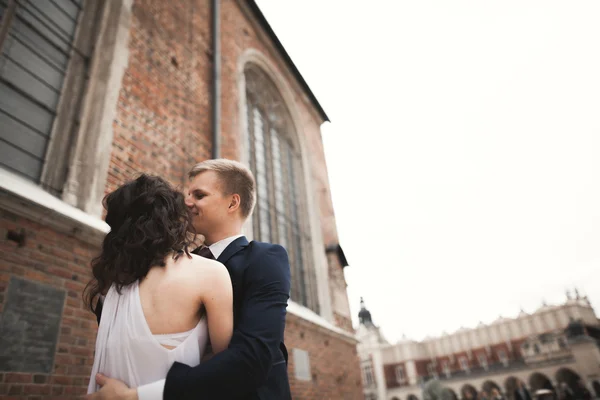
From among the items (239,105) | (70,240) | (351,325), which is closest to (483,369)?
(351,325)

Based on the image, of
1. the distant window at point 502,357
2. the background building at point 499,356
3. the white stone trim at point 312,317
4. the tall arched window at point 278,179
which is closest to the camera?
the white stone trim at point 312,317

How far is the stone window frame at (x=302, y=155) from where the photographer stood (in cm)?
657

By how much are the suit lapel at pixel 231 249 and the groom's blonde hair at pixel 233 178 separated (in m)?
0.20

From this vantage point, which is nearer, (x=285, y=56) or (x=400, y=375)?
(x=285, y=56)

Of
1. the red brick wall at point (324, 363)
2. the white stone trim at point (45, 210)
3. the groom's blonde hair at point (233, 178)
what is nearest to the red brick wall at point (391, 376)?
the red brick wall at point (324, 363)

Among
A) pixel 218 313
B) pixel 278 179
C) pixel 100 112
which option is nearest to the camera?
pixel 218 313

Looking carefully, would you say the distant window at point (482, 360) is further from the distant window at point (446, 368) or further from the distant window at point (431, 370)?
the distant window at point (431, 370)

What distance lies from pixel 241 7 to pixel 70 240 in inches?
277

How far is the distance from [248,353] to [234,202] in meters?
0.68

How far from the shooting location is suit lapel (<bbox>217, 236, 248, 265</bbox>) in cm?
129

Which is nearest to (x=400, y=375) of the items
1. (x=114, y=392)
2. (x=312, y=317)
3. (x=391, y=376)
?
(x=391, y=376)

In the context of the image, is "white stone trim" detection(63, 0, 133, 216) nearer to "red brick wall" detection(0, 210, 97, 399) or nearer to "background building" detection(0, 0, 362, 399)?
"background building" detection(0, 0, 362, 399)

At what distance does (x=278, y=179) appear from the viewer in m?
7.78

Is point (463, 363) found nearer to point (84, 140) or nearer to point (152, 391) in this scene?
point (84, 140)
